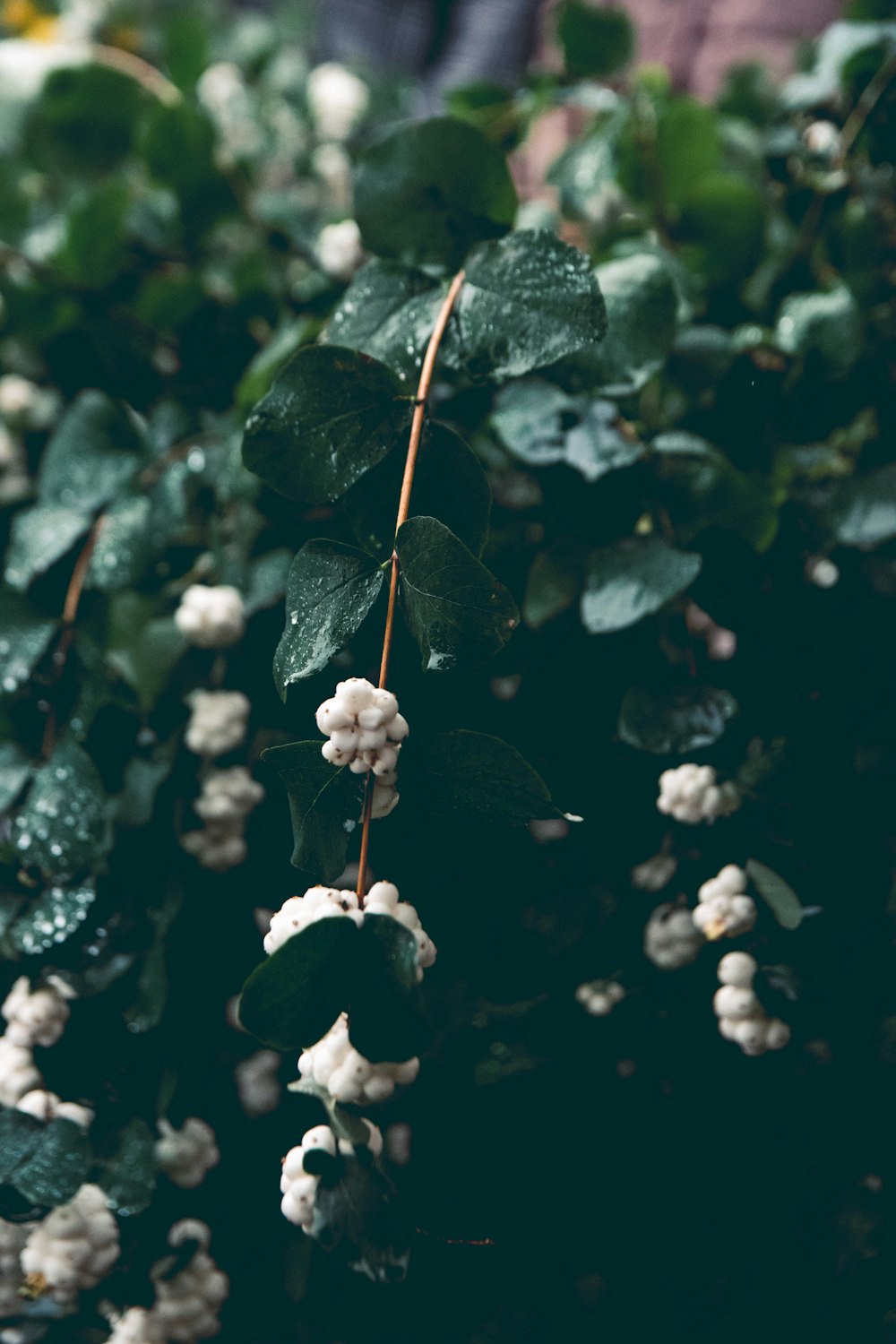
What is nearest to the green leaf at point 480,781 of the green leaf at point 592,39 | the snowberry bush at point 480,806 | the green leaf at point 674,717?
the snowberry bush at point 480,806

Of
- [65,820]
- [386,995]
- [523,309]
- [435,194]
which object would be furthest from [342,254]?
[386,995]

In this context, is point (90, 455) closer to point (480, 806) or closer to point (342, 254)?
point (342, 254)

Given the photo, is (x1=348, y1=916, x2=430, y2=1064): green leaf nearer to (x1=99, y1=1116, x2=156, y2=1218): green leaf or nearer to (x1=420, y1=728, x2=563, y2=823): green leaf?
(x1=420, y1=728, x2=563, y2=823): green leaf

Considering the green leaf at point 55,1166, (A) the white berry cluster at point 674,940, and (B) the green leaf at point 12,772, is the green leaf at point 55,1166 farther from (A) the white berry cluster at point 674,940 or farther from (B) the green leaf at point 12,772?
(A) the white berry cluster at point 674,940

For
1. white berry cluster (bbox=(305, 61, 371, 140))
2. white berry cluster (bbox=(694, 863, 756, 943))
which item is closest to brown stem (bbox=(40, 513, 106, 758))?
white berry cluster (bbox=(694, 863, 756, 943))

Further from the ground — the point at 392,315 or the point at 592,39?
the point at 592,39
